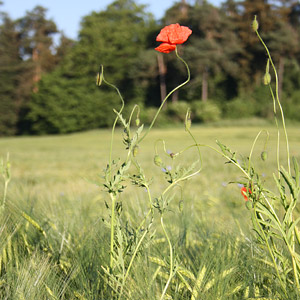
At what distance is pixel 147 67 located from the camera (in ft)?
59.4

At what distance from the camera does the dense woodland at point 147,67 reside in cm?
1686

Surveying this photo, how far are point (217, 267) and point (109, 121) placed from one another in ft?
60.0

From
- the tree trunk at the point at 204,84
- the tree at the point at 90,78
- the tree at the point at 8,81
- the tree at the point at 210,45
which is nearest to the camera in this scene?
the tree at the point at 210,45

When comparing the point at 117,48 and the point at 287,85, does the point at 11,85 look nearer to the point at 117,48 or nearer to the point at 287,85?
the point at 117,48

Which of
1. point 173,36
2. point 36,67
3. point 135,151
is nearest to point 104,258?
point 135,151

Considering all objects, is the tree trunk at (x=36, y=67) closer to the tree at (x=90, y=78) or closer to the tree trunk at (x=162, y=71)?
the tree at (x=90, y=78)

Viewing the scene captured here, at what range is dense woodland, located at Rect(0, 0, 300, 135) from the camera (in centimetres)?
1686

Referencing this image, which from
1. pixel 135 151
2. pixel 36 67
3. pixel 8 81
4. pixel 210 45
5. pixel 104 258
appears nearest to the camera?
pixel 135 151

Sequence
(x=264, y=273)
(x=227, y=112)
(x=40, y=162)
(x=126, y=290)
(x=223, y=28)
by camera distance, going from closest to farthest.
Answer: (x=126, y=290) < (x=264, y=273) < (x=40, y=162) < (x=227, y=112) < (x=223, y=28)

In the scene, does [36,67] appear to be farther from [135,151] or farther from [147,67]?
[135,151]

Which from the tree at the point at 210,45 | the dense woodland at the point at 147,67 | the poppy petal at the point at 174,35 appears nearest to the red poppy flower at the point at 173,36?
the poppy petal at the point at 174,35

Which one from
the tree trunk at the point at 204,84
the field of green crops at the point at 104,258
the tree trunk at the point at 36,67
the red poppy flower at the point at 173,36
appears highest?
the tree trunk at the point at 36,67

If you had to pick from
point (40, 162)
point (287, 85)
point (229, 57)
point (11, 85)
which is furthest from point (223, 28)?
point (40, 162)

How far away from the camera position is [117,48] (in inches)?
823
